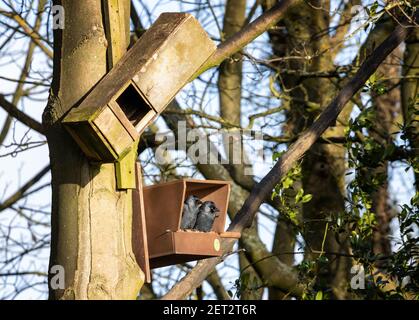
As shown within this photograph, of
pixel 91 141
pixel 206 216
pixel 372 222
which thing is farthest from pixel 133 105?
pixel 372 222

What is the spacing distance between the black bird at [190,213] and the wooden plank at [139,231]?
0.38 m

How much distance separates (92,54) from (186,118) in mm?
3035

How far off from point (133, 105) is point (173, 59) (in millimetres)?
248

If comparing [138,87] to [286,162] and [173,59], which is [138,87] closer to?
[173,59]

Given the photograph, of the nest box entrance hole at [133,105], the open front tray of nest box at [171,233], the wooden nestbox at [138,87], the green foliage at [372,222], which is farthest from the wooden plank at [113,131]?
the green foliage at [372,222]

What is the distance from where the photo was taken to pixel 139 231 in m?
3.47

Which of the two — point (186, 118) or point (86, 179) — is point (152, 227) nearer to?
point (86, 179)

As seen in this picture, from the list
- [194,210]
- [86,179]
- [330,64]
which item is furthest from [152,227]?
[330,64]

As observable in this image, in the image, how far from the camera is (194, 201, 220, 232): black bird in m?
3.95

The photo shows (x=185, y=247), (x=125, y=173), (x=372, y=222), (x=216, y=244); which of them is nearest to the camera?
(x=125, y=173)

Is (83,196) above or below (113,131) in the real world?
below

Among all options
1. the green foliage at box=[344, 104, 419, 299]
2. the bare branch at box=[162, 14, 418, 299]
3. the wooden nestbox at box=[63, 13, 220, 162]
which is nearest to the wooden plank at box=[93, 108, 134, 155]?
the wooden nestbox at box=[63, 13, 220, 162]

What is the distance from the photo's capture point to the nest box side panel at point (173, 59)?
3412 millimetres

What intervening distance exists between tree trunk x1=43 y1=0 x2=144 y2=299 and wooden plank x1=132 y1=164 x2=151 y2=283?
118 mm
